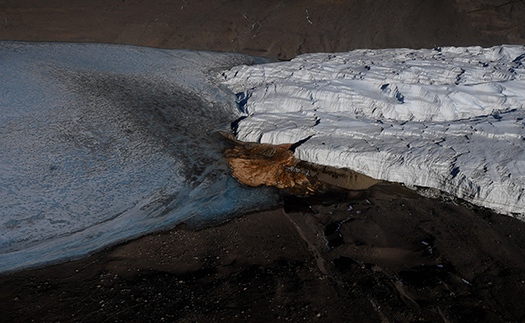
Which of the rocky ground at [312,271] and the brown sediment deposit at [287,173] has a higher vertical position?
the brown sediment deposit at [287,173]

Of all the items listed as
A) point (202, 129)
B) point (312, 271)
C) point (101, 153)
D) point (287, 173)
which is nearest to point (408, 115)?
point (287, 173)

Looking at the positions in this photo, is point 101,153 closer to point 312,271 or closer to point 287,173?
point 287,173

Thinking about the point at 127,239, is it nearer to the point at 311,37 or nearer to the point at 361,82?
the point at 361,82

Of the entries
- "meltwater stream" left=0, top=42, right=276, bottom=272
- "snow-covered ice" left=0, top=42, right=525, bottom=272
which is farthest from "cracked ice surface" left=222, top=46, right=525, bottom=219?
"meltwater stream" left=0, top=42, right=276, bottom=272

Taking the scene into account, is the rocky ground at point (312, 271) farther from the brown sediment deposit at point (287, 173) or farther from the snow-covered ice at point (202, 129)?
the snow-covered ice at point (202, 129)

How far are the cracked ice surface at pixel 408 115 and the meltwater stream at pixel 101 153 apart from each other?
1.06 metres

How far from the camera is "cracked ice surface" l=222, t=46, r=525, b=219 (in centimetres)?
634

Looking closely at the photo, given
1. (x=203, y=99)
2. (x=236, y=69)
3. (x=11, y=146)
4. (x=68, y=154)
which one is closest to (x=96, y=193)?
(x=68, y=154)

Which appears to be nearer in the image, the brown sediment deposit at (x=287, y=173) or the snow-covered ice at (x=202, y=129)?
the snow-covered ice at (x=202, y=129)

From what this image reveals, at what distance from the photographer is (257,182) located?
6566mm

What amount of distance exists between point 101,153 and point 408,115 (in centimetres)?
498

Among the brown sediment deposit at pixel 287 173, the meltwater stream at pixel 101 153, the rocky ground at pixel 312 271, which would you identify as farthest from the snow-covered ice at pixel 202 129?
the rocky ground at pixel 312 271

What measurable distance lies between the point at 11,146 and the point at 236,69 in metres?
Result: 4.84

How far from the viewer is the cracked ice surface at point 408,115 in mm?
6336
